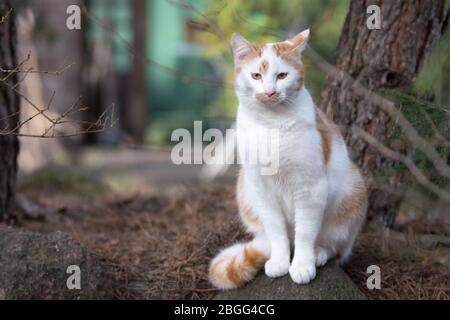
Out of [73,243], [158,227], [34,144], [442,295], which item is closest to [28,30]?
[34,144]

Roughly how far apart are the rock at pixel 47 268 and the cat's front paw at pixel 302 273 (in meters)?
0.74

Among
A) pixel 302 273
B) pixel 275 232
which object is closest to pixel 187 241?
pixel 275 232

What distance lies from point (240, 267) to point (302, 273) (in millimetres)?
280

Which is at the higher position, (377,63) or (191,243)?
(377,63)

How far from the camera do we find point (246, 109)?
2578 mm

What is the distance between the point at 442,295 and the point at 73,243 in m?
1.59

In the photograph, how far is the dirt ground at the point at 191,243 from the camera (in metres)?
2.76

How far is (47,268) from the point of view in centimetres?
243

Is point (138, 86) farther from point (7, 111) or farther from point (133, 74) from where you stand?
point (7, 111)

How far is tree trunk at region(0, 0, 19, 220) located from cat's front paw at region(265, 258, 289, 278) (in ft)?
5.04

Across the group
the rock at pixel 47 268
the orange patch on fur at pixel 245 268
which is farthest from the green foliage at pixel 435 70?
the rock at pixel 47 268

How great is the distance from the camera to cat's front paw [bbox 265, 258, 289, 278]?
Answer: 254 centimetres

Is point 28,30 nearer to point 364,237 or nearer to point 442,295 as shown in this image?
point 364,237

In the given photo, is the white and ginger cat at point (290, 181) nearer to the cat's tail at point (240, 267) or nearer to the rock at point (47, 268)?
the cat's tail at point (240, 267)
